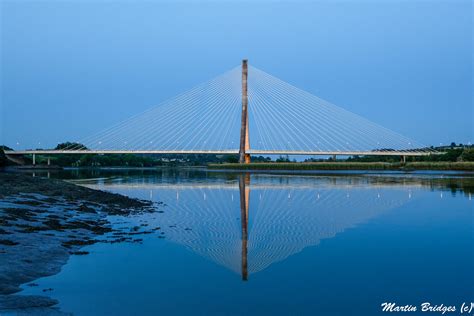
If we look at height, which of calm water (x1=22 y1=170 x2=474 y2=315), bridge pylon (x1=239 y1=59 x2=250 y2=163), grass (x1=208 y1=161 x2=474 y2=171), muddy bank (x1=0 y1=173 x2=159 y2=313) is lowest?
calm water (x1=22 y1=170 x2=474 y2=315)

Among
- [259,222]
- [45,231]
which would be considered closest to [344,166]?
[259,222]

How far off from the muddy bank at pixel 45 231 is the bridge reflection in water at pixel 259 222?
1.29 m

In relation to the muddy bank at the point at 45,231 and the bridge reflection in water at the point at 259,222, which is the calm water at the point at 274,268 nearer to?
the bridge reflection in water at the point at 259,222

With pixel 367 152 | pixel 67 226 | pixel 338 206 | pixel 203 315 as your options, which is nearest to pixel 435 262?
pixel 203 315

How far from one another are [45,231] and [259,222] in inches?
214

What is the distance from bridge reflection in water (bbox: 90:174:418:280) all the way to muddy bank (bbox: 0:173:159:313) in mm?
1286

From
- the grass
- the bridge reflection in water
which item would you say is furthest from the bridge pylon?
the bridge reflection in water

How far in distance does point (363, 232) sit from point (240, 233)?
2.69 m

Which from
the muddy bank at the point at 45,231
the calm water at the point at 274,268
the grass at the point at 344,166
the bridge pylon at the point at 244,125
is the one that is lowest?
the calm water at the point at 274,268

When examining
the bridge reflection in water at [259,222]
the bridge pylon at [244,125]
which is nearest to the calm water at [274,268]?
the bridge reflection in water at [259,222]

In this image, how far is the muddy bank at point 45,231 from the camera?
21.8 feet

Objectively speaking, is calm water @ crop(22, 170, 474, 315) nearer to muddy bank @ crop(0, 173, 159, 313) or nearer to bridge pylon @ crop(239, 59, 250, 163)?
muddy bank @ crop(0, 173, 159, 313)

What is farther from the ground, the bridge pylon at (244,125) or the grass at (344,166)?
the bridge pylon at (244,125)

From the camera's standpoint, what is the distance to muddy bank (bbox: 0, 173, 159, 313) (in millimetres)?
6633
